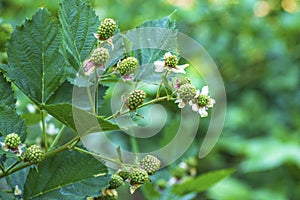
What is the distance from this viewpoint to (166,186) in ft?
2.33

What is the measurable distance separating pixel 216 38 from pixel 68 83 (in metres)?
1.89

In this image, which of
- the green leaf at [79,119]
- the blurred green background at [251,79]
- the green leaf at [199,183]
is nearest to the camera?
the green leaf at [79,119]

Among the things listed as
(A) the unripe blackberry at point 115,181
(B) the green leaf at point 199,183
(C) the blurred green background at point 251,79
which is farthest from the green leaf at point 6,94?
(C) the blurred green background at point 251,79

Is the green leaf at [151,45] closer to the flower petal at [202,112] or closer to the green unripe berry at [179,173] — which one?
the flower petal at [202,112]

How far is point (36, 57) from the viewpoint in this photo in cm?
46

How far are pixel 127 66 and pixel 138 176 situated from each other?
95 millimetres

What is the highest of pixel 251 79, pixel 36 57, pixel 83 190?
pixel 251 79

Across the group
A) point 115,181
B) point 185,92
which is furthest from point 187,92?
point 115,181

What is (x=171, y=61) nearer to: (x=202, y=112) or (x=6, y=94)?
(x=202, y=112)

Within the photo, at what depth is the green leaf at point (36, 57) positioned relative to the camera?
17.8 inches

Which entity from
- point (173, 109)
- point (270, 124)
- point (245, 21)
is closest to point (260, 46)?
point (245, 21)

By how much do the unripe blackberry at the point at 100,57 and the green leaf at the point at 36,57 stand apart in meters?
0.05

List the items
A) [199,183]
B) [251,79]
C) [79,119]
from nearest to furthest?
1. [79,119]
2. [199,183]
3. [251,79]

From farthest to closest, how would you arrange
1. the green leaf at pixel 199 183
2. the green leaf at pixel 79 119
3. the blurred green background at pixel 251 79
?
1. the blurred green background at pixel 251 79
2. the green leaf at pixel 199 183
3. the green leaf at pixel 79 119
